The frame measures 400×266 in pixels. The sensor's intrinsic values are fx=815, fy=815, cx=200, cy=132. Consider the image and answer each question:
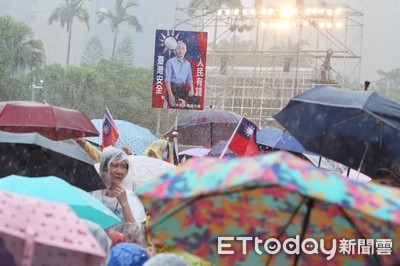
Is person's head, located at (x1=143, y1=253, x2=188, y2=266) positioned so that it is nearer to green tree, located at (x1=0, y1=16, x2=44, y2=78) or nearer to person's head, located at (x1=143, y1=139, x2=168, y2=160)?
person's head, located at (x1=143, y1=139, x2=168, y2=160)

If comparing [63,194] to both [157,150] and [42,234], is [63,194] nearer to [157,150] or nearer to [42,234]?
[42,234]

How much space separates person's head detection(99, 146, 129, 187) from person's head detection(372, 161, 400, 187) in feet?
4.77

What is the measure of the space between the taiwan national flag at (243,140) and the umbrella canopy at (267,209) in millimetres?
3629

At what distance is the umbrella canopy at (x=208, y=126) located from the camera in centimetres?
1042

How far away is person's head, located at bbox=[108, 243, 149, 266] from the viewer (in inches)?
117

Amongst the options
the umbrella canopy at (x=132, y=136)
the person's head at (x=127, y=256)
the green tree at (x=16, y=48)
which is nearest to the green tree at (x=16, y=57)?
the green tree at (x=16, y=48)

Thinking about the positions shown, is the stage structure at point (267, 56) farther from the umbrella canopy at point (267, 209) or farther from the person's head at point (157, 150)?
the umbrella canopy at point (267, 209)

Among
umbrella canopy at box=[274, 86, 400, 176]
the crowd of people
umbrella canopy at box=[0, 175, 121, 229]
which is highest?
umbrella canopy at box=[274, 86, 400, 176]

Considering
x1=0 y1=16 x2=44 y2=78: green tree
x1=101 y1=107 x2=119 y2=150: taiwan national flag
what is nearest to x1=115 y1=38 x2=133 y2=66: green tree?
x1=0 y1=16 x2=44 y2=78: green tree

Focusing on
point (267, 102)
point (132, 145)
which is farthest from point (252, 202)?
point (267, 102)

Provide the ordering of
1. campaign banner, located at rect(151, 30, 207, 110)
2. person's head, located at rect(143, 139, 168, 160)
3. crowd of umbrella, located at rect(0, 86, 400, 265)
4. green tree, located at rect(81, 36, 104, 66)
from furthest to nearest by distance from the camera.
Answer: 1. green tree, located at rect(81, 36, 104, 66)
2. campaign banner, located at rect(151, 30, 207, 110)
3. person's head, located at rect(143, 139, 168, 160)
4. crowd of umbrella, located at rect(0, 86, 400, 265)

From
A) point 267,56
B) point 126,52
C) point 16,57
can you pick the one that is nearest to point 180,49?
point 267,56

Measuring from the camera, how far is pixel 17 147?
4637 mm

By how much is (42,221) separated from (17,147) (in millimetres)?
2716
